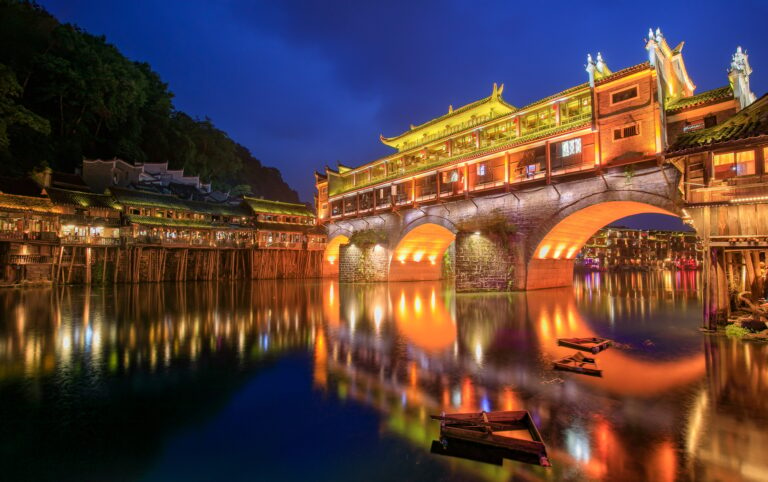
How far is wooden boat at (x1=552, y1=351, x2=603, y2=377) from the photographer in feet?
20.7

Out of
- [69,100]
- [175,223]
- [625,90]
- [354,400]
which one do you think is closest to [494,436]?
[354,400]

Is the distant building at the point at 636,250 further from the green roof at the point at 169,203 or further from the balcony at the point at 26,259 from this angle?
the balcony at the point at 26,259

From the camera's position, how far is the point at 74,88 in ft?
114

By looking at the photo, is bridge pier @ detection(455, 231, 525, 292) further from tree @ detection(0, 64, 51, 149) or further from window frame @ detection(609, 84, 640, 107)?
tree @ detection(0, 64, 51, 149)

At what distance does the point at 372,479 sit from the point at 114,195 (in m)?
35.5

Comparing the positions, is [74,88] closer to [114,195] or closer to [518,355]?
[114,195]

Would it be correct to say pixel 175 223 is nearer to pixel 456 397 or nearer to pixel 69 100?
pixel 69 100

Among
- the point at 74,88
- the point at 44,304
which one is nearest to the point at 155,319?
the point at 44,304

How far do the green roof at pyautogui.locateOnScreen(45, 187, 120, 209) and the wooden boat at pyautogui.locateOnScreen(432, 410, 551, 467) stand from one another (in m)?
33.5

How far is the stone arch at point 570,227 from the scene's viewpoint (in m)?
16.4

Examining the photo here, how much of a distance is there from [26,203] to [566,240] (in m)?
34.6

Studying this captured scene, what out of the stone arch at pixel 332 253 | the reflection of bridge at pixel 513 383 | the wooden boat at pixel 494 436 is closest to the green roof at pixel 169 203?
the stone arch at pixel 332 253

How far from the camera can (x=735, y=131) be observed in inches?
373

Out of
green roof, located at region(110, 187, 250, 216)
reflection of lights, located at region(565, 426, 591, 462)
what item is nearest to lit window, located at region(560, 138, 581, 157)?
reflection of lights, located at region(565, 426, 591, 462)
